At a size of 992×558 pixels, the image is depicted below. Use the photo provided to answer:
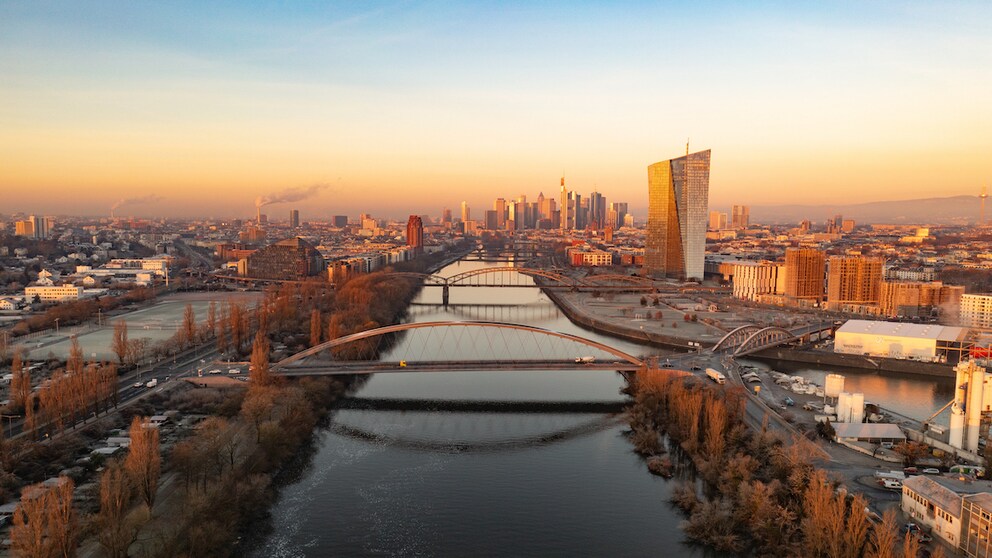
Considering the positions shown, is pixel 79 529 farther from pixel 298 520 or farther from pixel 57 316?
pixel 57 316

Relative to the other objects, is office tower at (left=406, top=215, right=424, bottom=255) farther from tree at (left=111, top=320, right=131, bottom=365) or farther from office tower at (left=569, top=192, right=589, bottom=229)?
office tower at (left=569, top=192, right=589, bottom=229)

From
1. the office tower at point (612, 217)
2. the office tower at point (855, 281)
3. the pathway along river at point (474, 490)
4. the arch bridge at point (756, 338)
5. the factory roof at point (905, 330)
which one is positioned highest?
the office tower at point (612, 217)

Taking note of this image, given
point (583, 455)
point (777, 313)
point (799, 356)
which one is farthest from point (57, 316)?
point (777, 313)

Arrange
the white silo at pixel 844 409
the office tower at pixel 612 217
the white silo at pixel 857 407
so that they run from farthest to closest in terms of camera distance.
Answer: the office tower at pixel 612 217 < the white silo at pixel 844 409 < the white silo at pixel 857 407

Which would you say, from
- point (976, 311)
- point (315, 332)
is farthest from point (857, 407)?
point (976, 311)

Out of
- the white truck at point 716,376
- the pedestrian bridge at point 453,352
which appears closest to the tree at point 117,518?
the pedestrian bridge at point 453,352

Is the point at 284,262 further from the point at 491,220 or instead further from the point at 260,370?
the point at 491,220

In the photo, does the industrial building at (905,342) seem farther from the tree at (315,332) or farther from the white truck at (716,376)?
the tree at (315,332)
